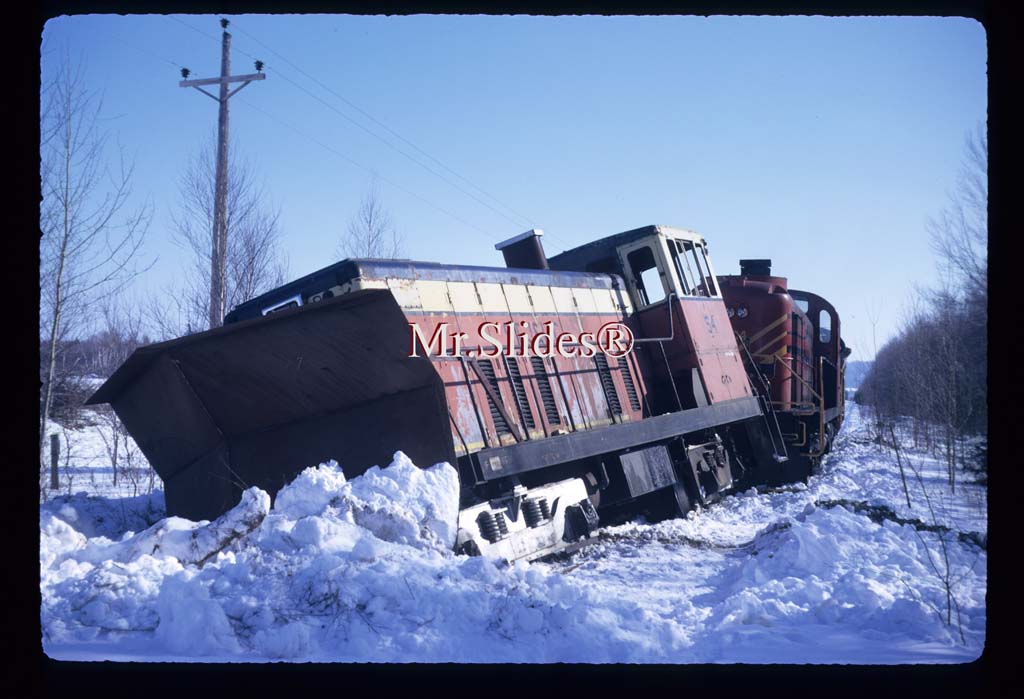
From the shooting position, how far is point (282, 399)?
700cm

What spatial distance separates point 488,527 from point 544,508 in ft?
3.21

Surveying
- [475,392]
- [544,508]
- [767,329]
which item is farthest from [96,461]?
[767,329]

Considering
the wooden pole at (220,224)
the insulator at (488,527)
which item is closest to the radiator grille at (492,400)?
the insulator at (488,527)

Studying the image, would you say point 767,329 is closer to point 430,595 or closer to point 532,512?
point 532,512

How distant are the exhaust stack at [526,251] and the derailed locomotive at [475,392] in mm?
23

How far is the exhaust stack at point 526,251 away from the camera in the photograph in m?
10.6

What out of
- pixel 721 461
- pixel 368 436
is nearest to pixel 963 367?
pixel 721 461

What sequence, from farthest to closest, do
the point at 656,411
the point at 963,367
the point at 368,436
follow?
the point at 963,367 < the point at 656,411 < the point at 368,436

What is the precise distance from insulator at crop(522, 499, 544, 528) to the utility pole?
656cm

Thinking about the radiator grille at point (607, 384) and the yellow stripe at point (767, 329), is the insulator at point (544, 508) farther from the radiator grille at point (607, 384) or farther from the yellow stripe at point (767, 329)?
the yellow stripe at point (767, 329)

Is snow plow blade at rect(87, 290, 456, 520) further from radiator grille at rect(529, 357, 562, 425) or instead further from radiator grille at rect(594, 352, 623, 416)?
radiator grille at rect(594, 352, 623, 416)

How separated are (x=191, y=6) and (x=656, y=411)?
773cm

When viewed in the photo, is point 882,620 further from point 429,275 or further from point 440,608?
point 429,275

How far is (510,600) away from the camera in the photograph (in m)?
4.99
